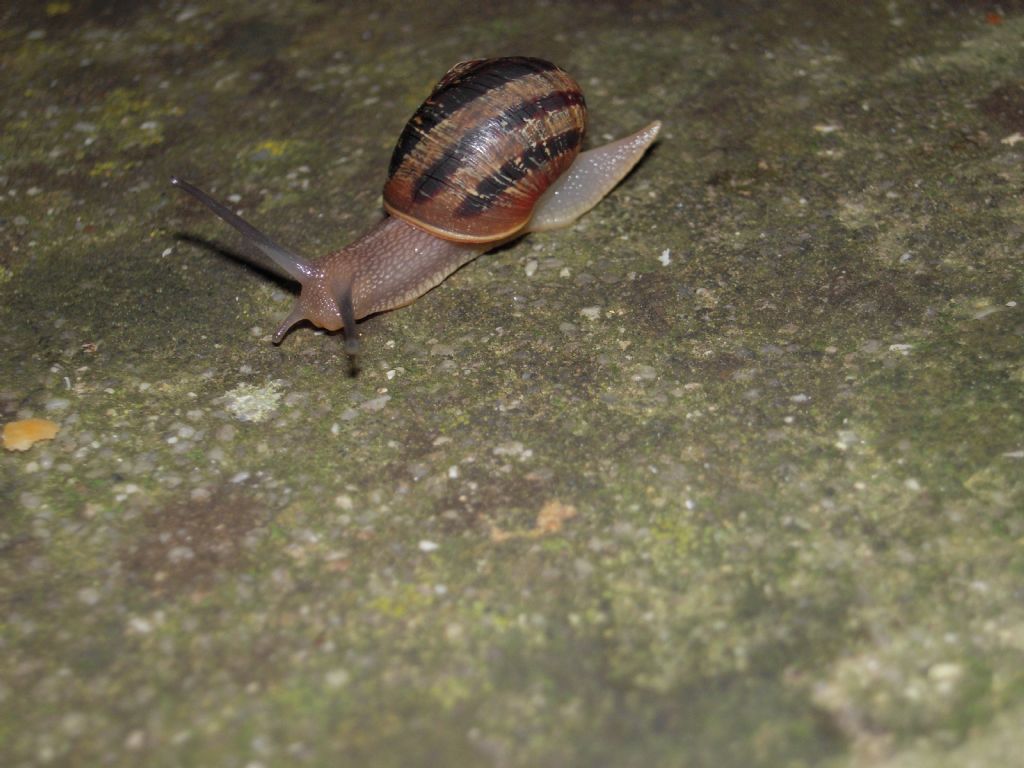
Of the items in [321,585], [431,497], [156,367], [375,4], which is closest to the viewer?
[321,585]

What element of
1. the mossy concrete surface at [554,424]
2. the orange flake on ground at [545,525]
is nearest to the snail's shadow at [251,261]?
the mossy concrete surface at [554,424]

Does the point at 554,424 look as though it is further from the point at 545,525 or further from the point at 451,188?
the point at 451,188

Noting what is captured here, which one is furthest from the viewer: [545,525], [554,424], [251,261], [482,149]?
[251,261]

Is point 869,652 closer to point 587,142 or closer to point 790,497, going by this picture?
point 790,497

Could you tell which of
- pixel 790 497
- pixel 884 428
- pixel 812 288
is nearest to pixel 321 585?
pixel 790 497

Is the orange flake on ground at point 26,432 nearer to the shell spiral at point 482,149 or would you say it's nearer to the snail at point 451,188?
the snail at point 451,188

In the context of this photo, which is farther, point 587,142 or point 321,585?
point 587,142

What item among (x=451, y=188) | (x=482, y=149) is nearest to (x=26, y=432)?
(x=451, y=188)
